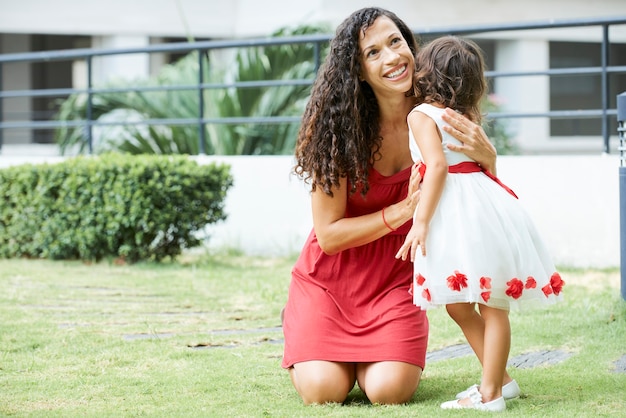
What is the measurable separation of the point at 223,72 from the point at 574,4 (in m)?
7.18

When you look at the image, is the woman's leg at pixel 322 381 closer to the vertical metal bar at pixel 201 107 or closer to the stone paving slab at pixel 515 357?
the stone paving slab at pixel 515 357

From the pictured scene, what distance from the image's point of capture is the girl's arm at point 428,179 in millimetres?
3650

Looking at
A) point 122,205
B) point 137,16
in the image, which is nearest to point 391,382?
point 122,205

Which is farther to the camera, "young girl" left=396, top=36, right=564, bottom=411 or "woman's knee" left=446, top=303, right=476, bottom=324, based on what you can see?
"woman's knee" left=446, top=303, right=476, bottom=324

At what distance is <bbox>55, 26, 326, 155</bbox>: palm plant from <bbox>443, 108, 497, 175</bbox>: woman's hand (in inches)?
219

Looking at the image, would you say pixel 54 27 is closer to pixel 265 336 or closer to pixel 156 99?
pixel 156 99

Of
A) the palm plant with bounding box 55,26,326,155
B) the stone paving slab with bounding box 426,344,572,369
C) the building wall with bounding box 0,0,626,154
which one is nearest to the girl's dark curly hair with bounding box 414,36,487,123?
the stone paving slab with bounding box 426,344,572,369

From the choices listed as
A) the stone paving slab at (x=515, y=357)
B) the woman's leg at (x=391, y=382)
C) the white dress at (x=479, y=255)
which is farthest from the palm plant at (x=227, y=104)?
the white dress at (x=479, y=255)

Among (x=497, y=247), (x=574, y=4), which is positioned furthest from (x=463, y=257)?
(x=574, y=4)

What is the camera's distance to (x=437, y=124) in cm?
374

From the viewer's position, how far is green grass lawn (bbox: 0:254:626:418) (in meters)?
3.90

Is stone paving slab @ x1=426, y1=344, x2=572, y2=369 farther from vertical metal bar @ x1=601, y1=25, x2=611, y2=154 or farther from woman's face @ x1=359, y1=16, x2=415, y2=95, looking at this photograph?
vertical metal bar @ x1=601, y1=25, x2=611, y2=154

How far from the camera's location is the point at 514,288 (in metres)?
3.62

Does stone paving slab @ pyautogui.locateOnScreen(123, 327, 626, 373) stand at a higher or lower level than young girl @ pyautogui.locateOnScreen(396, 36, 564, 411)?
lower
